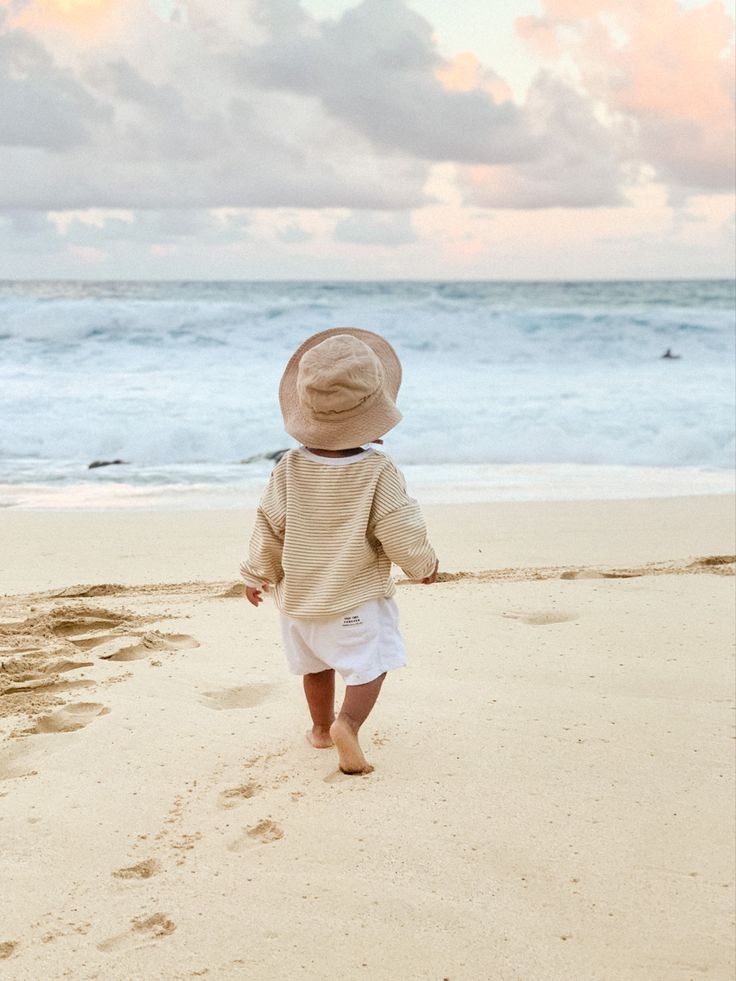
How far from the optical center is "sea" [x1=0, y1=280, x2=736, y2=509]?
8734 mm

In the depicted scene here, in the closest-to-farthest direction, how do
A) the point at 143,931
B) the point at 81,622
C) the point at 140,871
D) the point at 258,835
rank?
the point at 143,931 → the point at 140,871 → the point at 258,835 → the point at 81,622

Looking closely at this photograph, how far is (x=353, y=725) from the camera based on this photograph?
281cm

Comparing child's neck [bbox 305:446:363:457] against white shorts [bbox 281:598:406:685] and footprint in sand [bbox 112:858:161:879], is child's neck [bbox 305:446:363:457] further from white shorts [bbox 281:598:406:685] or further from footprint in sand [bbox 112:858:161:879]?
footprint in sand [bbox 112:858:161:879]

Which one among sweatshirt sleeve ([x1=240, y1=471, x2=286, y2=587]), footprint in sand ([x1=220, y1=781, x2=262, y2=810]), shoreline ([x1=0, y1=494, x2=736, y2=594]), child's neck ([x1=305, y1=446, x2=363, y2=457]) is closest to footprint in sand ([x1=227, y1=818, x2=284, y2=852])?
footprint in sand ([x1=220, y1=781, x2=262, y2=810])

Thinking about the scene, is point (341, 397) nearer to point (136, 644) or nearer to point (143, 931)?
point (143, 931)

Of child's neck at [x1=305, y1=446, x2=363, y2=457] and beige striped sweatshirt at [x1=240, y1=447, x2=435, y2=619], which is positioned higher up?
child's neck at [x1=305, y1=446, x2=363, y2=457]

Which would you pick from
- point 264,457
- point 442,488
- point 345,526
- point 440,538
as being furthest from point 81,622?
point 264,457

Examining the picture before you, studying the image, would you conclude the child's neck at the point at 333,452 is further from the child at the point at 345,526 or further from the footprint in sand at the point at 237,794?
the footprint in sand at the point at 237,794

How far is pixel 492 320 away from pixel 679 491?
60.7 feet

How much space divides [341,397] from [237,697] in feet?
3.87

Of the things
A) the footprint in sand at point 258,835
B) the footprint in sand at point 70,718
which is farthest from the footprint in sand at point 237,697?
the footprint in sand at point 258,835

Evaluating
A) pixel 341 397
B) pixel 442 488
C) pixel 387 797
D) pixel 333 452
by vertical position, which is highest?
pixel 341 397

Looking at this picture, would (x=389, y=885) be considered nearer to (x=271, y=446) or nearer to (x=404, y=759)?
(x=404, y=759)

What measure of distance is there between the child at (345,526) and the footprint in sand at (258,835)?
13.4 inches
